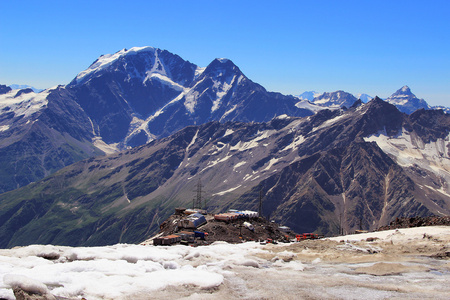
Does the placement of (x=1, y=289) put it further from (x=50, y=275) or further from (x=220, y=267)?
(x=220, y=267)

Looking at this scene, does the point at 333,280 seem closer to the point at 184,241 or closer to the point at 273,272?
the point at 273,272

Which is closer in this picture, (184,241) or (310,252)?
(310,252)

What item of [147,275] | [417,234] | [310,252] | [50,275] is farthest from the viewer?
[417,234]

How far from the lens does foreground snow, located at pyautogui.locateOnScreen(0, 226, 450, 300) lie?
38438mm

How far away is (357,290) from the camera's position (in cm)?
4088

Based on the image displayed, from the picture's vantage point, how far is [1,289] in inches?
1254

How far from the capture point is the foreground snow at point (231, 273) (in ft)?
126

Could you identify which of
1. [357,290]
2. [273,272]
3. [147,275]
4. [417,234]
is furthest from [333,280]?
[417,234]

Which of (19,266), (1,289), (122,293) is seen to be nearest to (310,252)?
(122,293)

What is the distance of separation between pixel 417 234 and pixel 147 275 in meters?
48.1

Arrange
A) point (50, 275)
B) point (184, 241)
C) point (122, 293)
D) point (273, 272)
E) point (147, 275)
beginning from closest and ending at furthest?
1. point (122, 293)
2. point (50, 275)
3. point (147, 275)
4. point (273, 272)
5. point (184, 241)

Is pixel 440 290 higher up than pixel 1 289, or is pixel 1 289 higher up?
pixel 1 289

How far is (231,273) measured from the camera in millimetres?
46750

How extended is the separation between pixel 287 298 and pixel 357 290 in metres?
7.59
